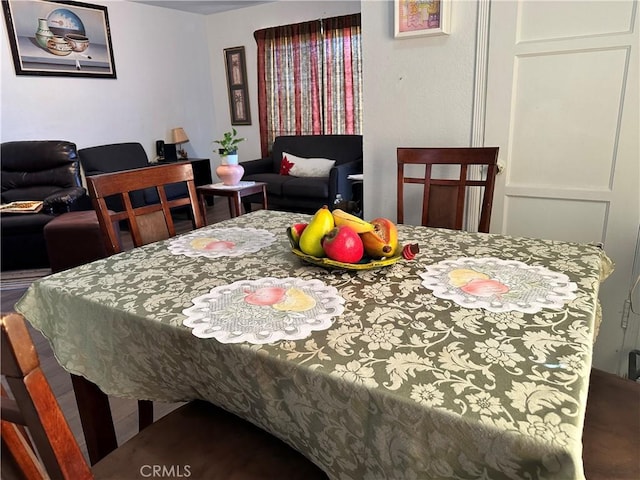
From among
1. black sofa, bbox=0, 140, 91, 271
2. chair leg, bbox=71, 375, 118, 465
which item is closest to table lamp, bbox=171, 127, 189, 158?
black sofa, bbox=0, 140, 91, 271

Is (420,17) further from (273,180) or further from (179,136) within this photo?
(179,136)

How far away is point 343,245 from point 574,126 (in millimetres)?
1258

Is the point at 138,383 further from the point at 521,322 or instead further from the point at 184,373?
the point at 521,322

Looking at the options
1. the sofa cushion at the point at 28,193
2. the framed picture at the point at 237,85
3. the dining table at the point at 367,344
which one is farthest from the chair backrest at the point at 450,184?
the framed picture at the point at 237,85

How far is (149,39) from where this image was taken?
5.09 meters

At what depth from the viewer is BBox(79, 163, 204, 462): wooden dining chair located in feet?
3.95

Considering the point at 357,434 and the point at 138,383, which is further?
the point at 138,383

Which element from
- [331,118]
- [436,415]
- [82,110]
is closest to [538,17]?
[436,415]

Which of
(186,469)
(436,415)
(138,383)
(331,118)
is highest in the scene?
(331,118)

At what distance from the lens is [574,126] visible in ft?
5.65

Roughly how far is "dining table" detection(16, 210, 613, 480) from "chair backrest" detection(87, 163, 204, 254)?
0.25 meters

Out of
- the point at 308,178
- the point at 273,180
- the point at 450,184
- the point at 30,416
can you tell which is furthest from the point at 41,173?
the point at 30,416

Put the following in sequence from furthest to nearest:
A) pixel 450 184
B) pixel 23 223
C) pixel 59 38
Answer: pixel 59 38 → pixel 23 223 → pixel 450 184

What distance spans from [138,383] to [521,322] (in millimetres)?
811
